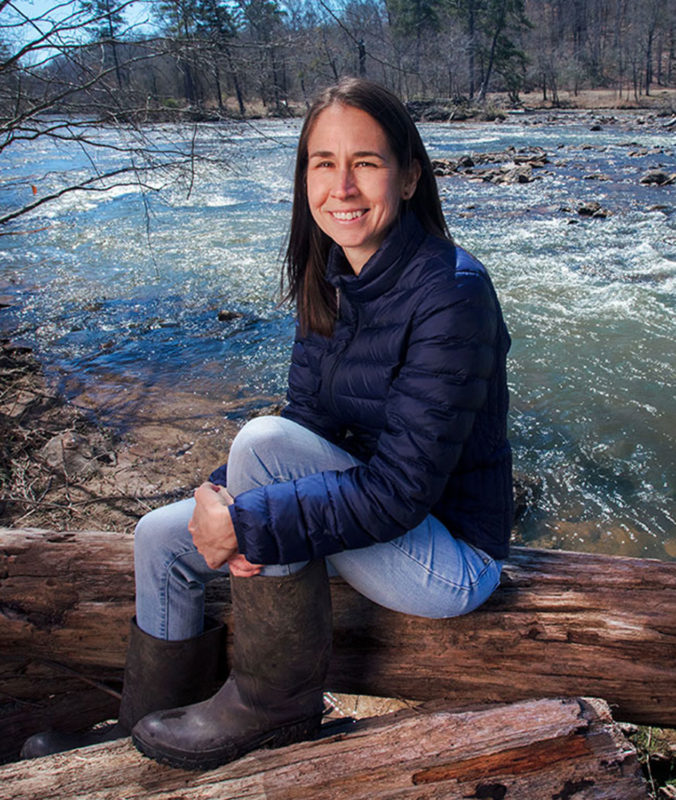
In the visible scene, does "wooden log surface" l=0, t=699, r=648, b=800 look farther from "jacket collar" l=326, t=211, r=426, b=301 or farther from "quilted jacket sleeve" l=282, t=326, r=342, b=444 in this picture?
"jacket collar" l=326, t=211, r=426, b=301

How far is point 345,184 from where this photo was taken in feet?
5.11

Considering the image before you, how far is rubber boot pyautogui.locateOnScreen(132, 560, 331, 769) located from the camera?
4.57 ft

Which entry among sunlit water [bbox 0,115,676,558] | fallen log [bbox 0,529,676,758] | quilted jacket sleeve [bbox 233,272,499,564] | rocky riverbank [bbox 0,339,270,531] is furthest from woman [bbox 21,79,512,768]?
rocky riverbank [bbox 0,339,270,531]

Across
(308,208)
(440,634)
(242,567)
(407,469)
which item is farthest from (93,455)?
(407,469)

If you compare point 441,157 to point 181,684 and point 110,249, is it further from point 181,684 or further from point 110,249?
point 181,684

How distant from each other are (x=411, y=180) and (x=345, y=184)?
178 millimetres

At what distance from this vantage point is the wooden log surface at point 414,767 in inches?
48.9

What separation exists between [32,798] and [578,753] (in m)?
1.12

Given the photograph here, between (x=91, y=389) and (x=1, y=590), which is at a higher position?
(x=1, y=590)

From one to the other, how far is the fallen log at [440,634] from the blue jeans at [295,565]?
0.42ft

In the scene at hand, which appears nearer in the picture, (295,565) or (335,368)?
(295,565)

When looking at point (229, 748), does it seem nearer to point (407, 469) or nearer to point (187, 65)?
point (407, 469)

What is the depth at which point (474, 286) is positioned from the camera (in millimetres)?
1401

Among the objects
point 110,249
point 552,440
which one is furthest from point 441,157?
point 552,440
